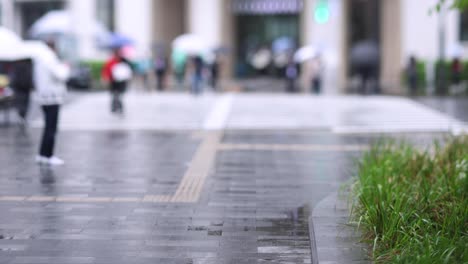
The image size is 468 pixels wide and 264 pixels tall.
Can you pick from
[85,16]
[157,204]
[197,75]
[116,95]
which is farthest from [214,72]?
[157,204]

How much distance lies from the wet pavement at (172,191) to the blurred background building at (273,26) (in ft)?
49.9

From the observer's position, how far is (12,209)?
8.53 metres

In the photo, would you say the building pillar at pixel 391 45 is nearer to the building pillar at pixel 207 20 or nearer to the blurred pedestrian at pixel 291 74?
the blurred pedestrian at pixel 291 74

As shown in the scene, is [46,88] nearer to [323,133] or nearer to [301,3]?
[323,133]

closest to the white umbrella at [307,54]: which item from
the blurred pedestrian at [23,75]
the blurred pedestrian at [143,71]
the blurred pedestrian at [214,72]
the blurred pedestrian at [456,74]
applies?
the blurred pedestrian at [214,72]

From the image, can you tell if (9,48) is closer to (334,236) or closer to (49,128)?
(49,128)

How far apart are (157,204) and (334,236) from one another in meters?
2.47

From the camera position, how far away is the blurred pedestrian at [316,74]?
29605 millimetres

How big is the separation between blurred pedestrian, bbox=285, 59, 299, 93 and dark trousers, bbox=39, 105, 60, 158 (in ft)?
63.9

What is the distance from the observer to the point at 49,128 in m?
11.7

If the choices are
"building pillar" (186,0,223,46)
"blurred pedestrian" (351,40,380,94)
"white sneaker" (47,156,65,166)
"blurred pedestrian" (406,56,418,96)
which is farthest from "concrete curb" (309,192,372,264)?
"building pillar" (186,0,223,46)

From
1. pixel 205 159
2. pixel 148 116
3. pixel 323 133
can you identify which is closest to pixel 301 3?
pixel 148 116

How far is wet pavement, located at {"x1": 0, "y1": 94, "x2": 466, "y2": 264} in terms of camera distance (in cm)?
693

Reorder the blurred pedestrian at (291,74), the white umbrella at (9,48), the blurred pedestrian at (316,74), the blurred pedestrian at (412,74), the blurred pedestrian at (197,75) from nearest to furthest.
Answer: the white umbrella at (9,48) < the blurred pedestrian at (197,75) < the blurred pedestrian at (316,74) < the blurred pedestrian at (412,74) < the blurred pedestrian at (291,74)
